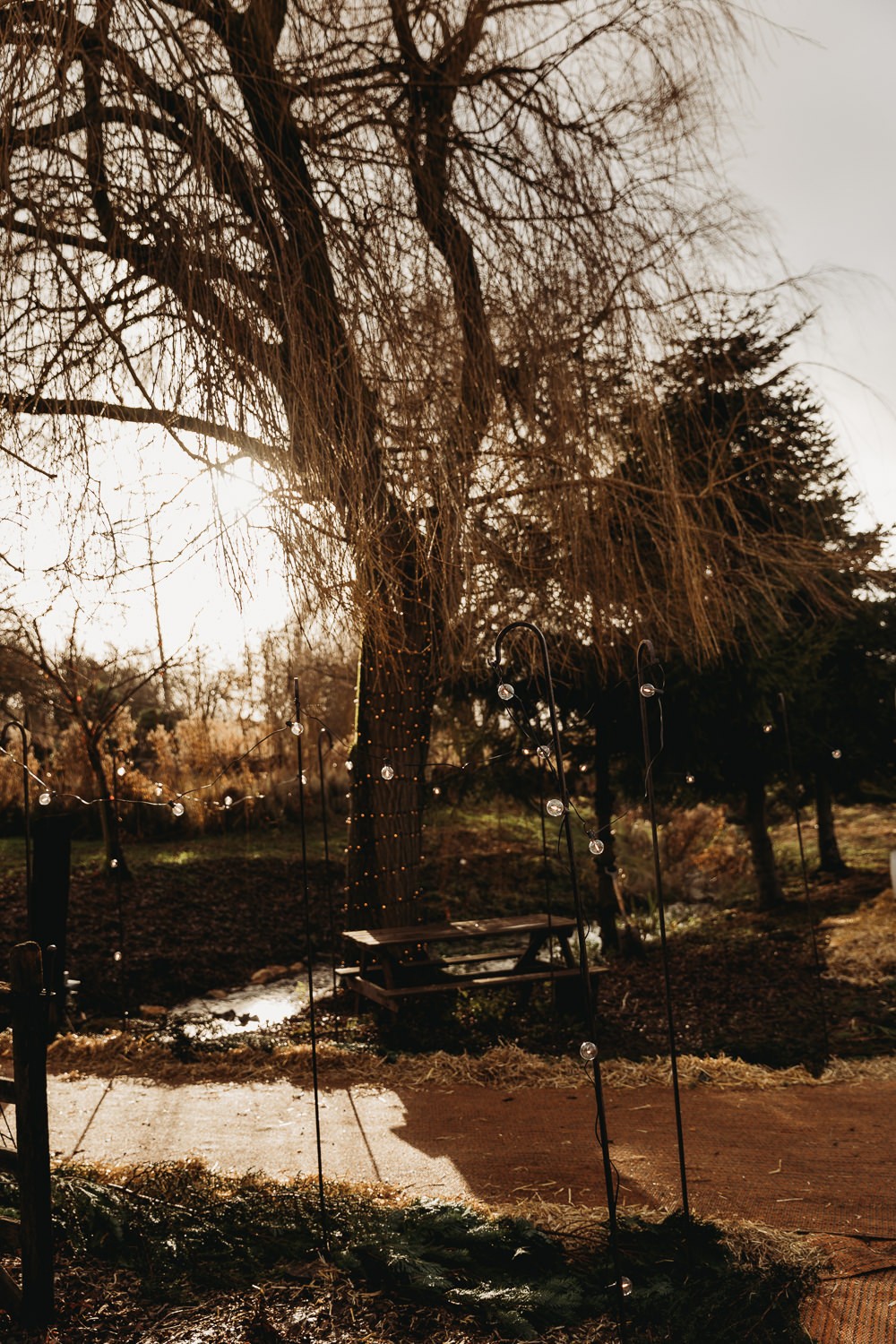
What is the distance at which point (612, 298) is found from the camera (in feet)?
15.4

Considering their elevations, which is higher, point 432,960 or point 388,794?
point 388,794

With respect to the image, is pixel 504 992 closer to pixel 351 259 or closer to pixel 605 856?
pixel 605 856

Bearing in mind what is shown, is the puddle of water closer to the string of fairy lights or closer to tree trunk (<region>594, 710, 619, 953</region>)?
the string of fairy lights

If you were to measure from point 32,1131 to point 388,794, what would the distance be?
429 cm

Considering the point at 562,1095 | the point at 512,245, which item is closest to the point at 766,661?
the point at 562,1095

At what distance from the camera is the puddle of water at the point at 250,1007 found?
7.78 meters

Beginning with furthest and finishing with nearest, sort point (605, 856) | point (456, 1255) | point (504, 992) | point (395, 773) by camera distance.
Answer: point (605, 856), point (504, 992), point (395, 773), point (456, 1255)

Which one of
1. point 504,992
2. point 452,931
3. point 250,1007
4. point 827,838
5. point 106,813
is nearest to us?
point 452,931

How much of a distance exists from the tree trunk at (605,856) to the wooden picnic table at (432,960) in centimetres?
160

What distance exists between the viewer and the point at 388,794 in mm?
7211

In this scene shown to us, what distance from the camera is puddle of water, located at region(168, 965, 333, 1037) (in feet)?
25.5

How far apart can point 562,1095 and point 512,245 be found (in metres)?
4.05

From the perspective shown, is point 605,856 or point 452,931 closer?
point 452,931

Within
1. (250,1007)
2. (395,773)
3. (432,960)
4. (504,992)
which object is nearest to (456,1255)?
(432,960)
